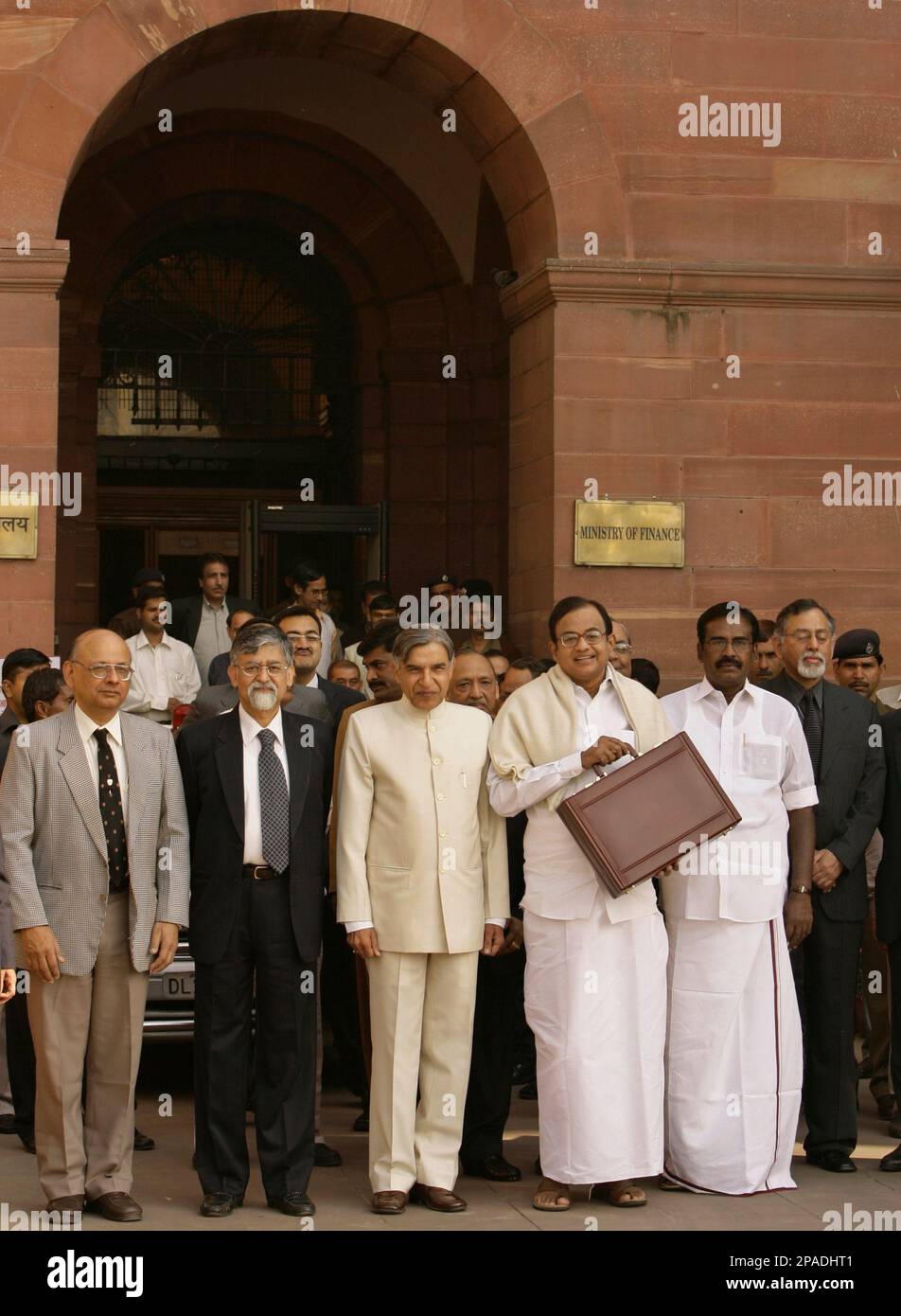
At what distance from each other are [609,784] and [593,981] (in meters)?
0.74

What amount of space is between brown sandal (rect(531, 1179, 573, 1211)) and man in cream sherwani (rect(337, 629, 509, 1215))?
291 millimetres

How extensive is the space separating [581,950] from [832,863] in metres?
1.34

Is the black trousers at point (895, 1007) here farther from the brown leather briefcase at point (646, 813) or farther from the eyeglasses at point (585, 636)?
the eyeglasses at point (585, 636)

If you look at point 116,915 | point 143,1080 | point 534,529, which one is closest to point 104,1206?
point 116,915

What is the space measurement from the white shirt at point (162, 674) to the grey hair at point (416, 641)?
4849mm

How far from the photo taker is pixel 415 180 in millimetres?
15828

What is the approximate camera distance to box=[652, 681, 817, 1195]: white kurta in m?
7.24

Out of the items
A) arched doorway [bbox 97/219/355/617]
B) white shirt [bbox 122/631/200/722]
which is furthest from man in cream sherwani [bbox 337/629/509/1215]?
arched doorway [bbox 97/219/355/617]

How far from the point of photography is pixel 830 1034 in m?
7.83

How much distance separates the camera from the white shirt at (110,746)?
22.3ft

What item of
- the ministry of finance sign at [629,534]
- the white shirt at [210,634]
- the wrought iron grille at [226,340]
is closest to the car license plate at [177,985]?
the ministry of finance sign at [629,534]

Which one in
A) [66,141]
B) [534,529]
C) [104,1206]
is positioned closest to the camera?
[104,1206]

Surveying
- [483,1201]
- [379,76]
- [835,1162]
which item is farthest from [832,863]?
[379,76]

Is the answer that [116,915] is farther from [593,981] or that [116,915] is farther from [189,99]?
[189,99]
